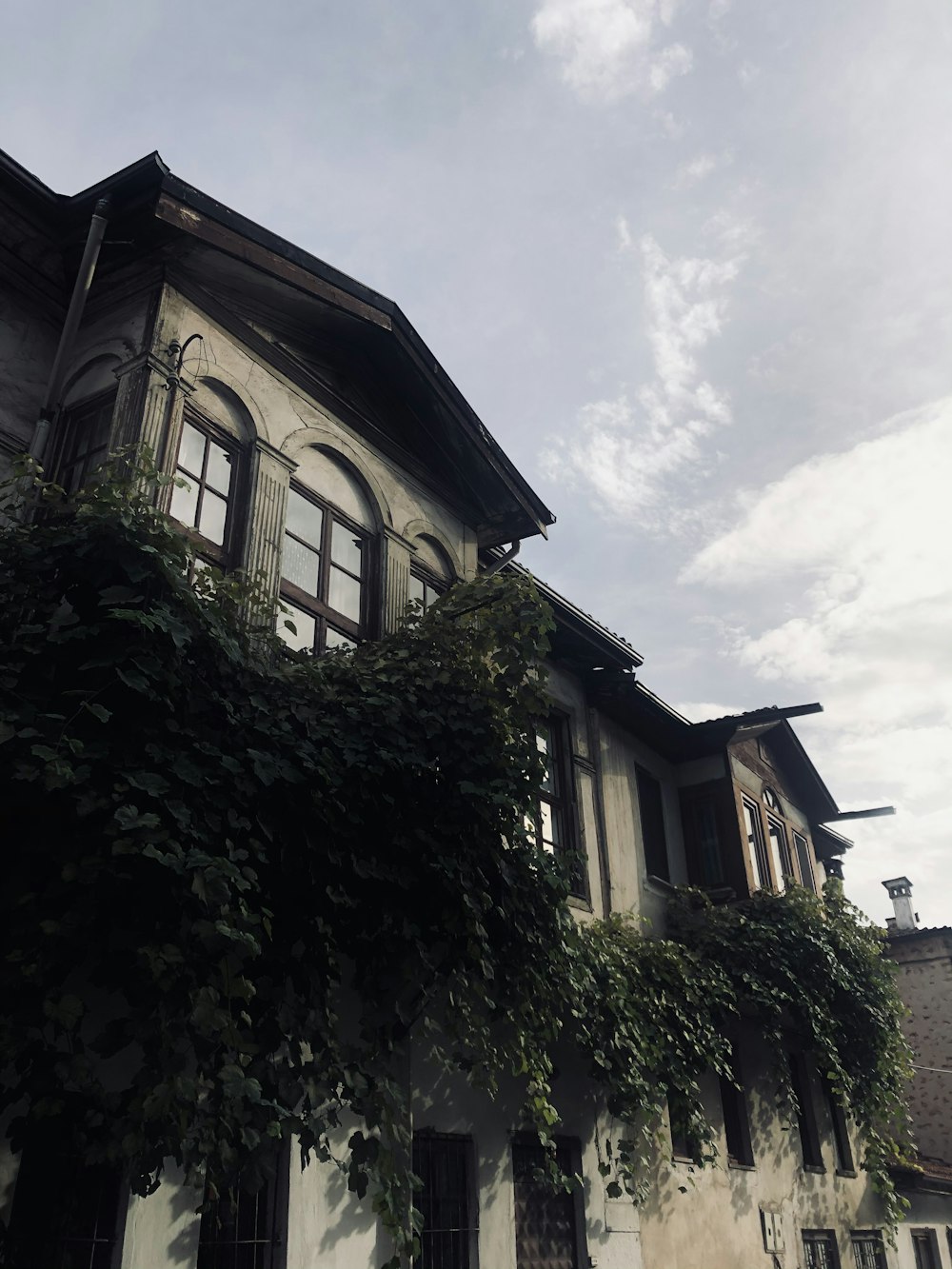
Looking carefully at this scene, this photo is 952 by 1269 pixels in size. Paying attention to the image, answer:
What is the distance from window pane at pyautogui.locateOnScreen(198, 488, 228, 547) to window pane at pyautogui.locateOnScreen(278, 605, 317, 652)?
2.65 feet

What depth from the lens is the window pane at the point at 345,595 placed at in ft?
30.5

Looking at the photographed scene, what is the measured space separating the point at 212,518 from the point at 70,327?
170 centimetres

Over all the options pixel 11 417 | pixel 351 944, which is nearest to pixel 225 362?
pixel 11 417

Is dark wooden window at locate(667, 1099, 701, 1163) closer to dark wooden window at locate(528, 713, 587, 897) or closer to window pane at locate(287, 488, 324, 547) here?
dark wooden window at locate(528, 713, 587, 897)

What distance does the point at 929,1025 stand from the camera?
21594 mm

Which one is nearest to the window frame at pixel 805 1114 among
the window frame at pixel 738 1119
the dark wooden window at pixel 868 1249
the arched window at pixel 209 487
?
the dark wooden window at pixel 868 1249

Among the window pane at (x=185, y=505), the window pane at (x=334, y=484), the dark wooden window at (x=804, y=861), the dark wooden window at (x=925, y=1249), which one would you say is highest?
the window pane at (x=334, y=484)

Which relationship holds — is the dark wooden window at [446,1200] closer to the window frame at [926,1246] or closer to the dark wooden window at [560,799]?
the dark wooden window at [560,799]

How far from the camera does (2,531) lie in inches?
232

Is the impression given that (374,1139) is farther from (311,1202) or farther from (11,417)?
(11,417)

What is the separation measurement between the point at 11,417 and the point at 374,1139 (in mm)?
5575

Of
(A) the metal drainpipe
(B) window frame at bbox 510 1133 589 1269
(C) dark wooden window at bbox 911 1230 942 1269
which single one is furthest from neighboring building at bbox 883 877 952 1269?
(A) the metal drainpipe

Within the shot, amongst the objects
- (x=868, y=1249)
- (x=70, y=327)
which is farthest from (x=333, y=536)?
(x=868, y=1249)

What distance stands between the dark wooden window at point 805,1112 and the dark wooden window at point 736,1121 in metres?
1.52
